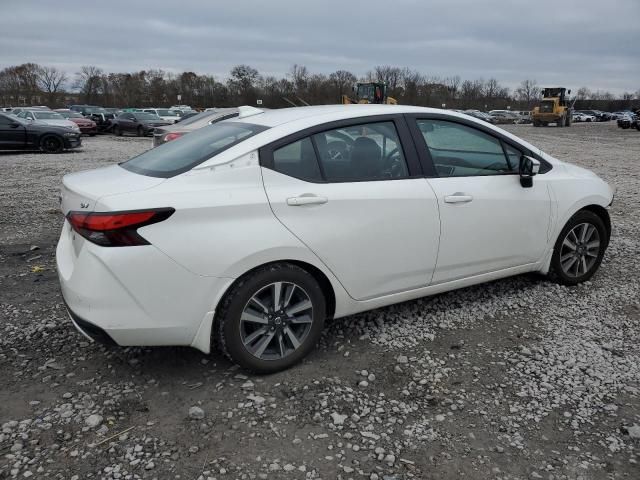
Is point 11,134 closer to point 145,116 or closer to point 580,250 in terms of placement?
point 145,116

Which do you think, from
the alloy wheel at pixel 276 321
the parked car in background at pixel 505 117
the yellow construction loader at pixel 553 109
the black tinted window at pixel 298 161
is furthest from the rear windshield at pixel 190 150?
the parked car in background at pixel 505 117

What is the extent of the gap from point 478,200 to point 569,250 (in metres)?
1.37

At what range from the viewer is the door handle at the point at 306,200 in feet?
10.3

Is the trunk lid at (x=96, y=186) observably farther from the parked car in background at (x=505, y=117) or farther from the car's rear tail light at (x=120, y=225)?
the parked car in background at (x=505, y=117)

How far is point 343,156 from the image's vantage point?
11.3ft

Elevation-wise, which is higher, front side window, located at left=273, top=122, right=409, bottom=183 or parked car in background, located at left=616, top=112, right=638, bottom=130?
parked car in background, located at left=616, top=112, right=638, bottom=130

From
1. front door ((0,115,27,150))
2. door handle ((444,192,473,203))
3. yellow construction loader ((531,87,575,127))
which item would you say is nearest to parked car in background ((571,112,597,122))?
yellow construction loader ((531,87,575,127))

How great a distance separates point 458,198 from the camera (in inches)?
149

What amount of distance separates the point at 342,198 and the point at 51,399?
81.6 inches

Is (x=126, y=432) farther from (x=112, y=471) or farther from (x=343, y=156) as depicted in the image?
(x=343, y=156)

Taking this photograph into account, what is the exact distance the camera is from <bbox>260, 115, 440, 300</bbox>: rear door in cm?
319

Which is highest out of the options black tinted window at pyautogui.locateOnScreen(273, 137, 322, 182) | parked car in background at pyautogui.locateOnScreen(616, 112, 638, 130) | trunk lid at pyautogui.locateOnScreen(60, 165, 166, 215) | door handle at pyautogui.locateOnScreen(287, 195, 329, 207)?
parked car in background at pyautogui.locateOnScreen(616, 112, 638, 130)

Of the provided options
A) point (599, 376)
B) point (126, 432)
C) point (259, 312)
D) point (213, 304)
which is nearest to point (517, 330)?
point (599, 376)

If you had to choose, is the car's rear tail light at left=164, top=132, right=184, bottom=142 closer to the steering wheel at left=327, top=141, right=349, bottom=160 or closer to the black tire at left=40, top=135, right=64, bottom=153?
the steering wheel at left=327, top=141, right=349, bottom=160
